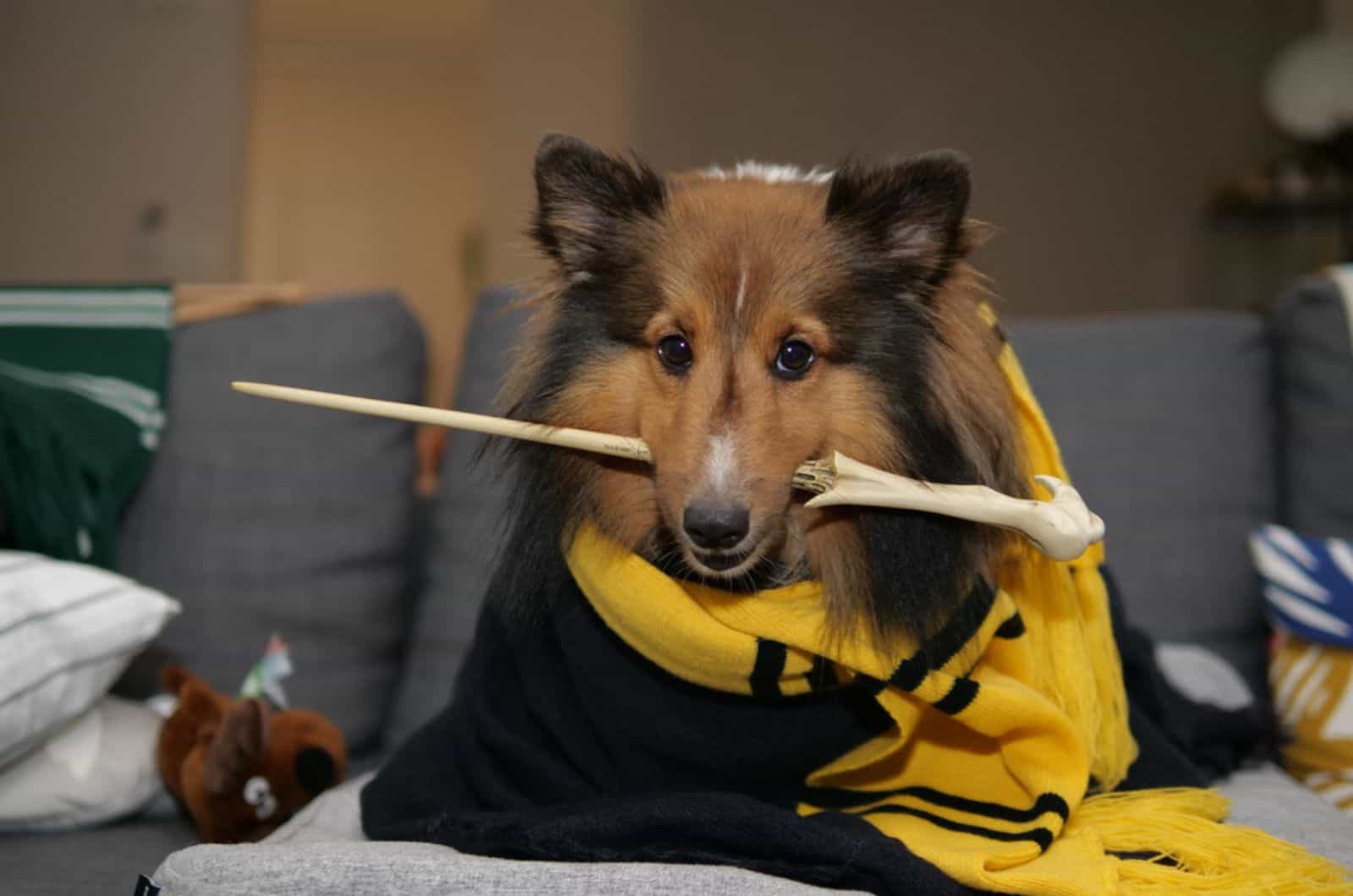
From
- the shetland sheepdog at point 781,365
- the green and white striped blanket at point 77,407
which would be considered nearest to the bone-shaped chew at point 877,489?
the shetland sheepdog at point 781,365

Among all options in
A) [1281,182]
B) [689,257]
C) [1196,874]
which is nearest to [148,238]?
[689,257]

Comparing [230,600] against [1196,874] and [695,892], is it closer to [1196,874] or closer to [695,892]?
[695,892]

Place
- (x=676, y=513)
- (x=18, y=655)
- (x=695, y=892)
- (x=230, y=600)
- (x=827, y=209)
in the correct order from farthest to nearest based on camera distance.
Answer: (x=230, y=600)
(x=18, y=655)
(x=827, y=209)
(x=676, y=513)
(x=695, y=892)

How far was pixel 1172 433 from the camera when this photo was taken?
7.54 ft

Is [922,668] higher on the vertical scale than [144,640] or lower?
higher

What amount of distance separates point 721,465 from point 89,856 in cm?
121

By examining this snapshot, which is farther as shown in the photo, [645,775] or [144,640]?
[144,640]

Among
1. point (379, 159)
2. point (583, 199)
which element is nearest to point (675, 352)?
point (583, 199)

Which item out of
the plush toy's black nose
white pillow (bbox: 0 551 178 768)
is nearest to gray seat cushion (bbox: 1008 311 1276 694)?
the plush toy's black nose

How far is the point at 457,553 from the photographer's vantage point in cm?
236

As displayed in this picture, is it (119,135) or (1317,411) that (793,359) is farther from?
(119,135)

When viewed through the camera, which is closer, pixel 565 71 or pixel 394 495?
pixel 394 495

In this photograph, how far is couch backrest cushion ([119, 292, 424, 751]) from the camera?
2.21 meters

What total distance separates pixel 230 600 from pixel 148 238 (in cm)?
291
